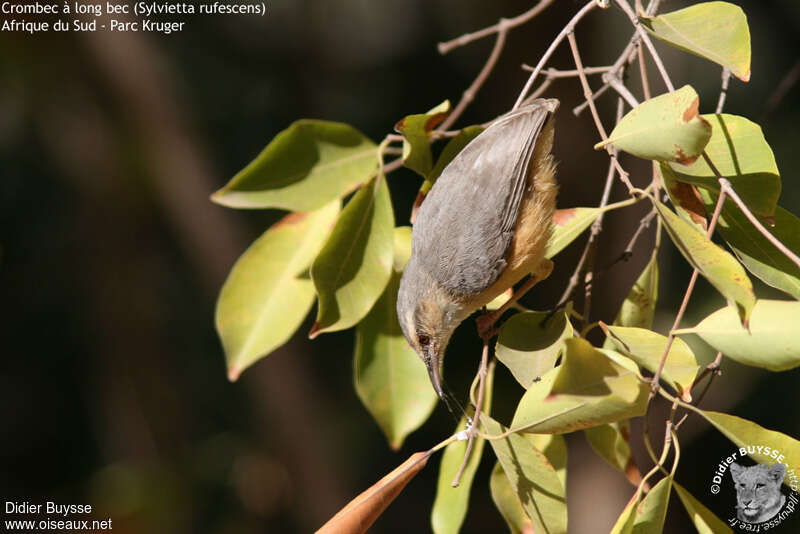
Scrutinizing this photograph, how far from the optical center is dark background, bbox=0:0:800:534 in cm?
420

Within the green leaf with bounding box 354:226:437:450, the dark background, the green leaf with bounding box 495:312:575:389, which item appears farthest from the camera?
the dark background

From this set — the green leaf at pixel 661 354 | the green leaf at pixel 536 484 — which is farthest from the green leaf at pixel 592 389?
the green leaf at pixel 536 484

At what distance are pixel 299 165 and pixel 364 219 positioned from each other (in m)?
0.28

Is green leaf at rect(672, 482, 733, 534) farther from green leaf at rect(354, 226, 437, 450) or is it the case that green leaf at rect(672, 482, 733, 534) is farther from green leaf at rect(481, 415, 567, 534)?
green leaf at rect(354, 226, 437, 450)

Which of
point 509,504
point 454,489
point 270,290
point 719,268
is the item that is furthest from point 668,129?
point 270,290

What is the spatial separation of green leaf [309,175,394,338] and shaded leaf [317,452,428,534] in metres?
0.40

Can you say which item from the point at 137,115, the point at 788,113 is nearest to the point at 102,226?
the point at 137,115

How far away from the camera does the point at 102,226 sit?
520 cm

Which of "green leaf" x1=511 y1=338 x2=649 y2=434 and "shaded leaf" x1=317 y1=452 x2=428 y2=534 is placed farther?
"shaded leaf" x1=317 y1=452 x2=428 y2=534

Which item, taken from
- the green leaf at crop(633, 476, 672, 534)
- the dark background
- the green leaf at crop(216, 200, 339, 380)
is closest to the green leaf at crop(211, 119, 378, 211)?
the green leaf at crop(216, 200, 339, 380)

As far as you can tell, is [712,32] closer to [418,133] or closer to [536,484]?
[418,133]

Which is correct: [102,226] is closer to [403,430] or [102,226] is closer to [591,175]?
[591,175]

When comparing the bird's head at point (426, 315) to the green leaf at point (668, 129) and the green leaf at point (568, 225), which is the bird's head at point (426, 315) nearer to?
the green leaf at point (568, 225)

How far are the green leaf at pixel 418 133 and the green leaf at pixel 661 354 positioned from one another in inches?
24.0
